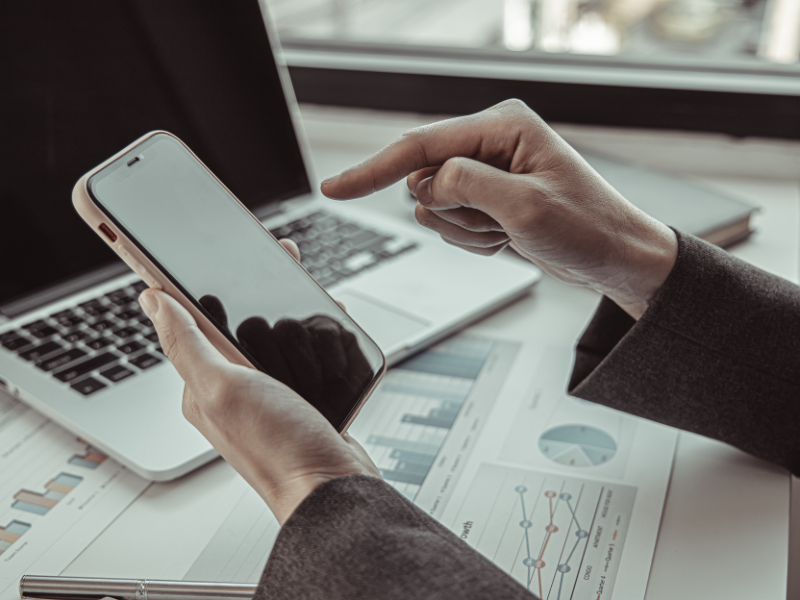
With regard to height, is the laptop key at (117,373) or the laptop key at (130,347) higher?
the laptop key at (117,373)

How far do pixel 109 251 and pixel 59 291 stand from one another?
68 millimetres

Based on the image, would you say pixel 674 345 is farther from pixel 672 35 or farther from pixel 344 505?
pixel 672 35

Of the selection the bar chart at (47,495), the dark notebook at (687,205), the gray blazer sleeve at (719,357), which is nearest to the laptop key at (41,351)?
the bar chart at (47,495)

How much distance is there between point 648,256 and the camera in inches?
20.2

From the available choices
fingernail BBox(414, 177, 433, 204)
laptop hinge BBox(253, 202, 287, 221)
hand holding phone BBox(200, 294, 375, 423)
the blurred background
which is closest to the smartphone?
hand holding phone BBox(200, 294, 375, 423)

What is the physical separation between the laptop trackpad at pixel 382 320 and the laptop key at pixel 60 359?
25 centimetres

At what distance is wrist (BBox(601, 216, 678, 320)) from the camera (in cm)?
51

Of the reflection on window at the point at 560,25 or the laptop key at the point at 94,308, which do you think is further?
the reflection on window at the point at 560,25

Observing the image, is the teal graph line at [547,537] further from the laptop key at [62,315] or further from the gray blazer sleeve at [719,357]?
the laptop key at [62,315]

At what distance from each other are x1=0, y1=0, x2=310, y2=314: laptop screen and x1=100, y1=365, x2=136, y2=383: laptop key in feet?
0.52

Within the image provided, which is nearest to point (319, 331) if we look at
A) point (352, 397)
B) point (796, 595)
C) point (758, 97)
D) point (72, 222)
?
point (352, 397)

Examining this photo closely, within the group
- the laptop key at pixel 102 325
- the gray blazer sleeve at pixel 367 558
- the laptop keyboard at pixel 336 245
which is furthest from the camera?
the laptop keyboard at pixel 336 245

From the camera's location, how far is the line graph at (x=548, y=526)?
0.45 metres

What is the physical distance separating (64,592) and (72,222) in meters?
0.42
